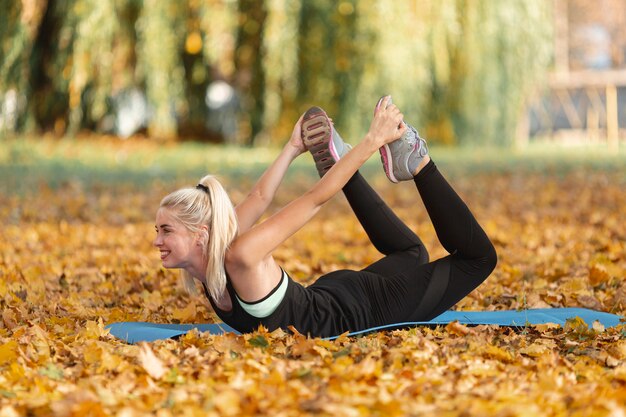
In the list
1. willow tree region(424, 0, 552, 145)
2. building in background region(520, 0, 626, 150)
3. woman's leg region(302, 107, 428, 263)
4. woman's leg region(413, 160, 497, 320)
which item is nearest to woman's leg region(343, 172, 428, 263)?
woman's leg region(302, 107, 428, 263)

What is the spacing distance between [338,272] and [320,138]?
0.53 meters

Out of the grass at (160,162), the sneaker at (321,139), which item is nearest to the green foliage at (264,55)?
the grass at (160,162)

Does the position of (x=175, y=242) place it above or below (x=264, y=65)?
below

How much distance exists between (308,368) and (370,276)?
0.96 m

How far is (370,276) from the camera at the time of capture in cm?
378

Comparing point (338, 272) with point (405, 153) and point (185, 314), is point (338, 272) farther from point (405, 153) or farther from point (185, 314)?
Result: point (185, 314)

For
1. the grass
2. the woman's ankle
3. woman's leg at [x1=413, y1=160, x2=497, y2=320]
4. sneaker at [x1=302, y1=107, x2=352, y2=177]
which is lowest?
the grass

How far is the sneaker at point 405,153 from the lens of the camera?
3.62 m

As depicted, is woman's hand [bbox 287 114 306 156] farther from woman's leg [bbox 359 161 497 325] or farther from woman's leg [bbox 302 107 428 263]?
woman's leg [bbox 359 161 497 325]

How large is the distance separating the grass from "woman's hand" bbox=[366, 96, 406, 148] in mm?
5880

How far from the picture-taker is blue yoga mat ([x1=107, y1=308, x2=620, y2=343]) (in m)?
3.53

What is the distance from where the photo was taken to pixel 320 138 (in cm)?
381

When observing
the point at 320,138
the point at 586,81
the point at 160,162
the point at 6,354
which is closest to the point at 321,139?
the point at 320,138

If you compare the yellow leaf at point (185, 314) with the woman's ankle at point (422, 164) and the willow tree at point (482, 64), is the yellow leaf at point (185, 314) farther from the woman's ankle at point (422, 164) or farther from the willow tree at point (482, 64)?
the willow tree at point (482, 64)
